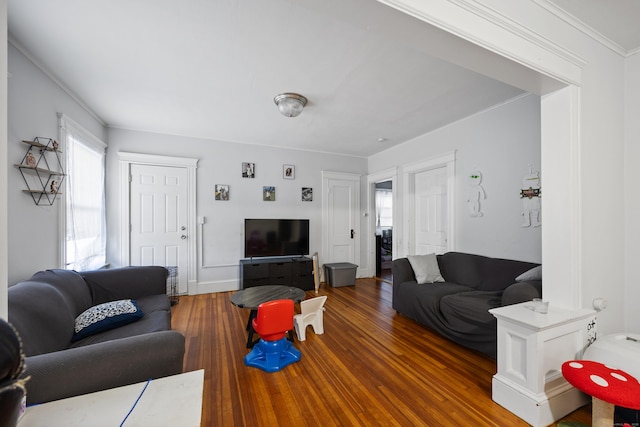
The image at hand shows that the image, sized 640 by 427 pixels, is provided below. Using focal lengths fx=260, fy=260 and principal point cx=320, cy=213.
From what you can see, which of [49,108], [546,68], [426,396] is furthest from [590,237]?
[49,108]

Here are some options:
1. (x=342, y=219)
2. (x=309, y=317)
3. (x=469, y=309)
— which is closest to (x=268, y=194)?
(x=342, y=219)

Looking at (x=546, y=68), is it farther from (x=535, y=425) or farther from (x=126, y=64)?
(x=126, y=64)

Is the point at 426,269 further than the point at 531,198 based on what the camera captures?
Yes

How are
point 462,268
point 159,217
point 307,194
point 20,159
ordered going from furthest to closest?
point 307,194 < point 159,217 < point 462,268 < point 20,159

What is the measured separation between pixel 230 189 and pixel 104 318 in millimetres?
3057

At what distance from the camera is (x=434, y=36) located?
1305 millimetres

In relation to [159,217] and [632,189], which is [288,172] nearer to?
[159,217]

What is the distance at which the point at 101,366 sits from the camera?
1.17m

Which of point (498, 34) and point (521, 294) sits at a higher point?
point (498, 34)

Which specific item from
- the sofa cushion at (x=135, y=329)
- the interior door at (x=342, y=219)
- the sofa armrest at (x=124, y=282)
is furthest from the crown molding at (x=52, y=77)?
the interior door at (x=342, y=219)

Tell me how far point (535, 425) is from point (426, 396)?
24.9 inches

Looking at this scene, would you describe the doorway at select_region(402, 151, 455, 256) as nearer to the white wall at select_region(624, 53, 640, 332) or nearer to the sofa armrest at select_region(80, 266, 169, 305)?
the white wall at select_region(624, 53, 640, 332)

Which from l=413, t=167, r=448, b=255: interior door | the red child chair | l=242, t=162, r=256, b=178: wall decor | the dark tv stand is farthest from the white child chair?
l=242, t=162, r=256, b=178: wall decor

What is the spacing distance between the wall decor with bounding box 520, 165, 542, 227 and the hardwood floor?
159 cm
